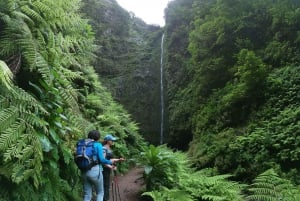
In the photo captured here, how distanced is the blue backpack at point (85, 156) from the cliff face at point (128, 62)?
11.2 m

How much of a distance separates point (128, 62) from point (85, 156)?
1569 cm

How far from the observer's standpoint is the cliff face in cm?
1711

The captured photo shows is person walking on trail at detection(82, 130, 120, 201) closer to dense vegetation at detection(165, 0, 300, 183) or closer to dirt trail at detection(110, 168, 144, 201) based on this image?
dirt trail at detection(110, 168, 144, 201)

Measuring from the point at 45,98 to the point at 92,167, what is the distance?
1.17 meters

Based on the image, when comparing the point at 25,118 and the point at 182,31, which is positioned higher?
the point at 182,31

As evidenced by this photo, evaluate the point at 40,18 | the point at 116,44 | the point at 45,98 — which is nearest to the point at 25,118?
the point at 45,98

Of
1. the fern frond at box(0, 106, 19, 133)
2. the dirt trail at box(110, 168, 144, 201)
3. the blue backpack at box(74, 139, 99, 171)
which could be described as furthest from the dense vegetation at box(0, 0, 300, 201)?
the dirt trail at box(110, 168, 144, 201)

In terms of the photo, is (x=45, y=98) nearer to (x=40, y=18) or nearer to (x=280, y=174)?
(x=40, y=18)

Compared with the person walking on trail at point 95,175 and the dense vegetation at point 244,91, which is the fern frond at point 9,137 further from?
the dense vegetation at point 244,91

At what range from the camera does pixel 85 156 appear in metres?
4.37

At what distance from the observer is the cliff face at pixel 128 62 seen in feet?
56.1

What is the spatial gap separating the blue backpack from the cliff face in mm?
11171

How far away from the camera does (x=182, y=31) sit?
17.7 metres

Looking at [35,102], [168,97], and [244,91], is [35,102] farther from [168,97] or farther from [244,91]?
[168,97]
